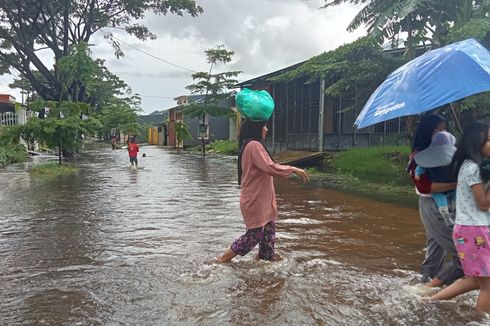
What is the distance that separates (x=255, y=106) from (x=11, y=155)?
1966cm

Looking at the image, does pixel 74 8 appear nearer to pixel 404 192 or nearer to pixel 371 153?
pixel 371 153

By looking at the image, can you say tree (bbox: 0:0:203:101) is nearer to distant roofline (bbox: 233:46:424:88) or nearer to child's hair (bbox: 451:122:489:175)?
distant roofline (bbox: 233:46:424:88)

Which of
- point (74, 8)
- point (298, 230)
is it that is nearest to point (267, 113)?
point (298, 230)

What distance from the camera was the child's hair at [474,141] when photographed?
3225 millimetres

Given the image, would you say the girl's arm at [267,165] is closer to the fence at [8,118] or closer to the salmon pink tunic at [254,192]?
the salmon pink tunic at [254,192]

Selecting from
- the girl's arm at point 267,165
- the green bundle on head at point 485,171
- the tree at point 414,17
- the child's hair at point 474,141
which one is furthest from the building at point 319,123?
the green bundle on head at point 485,171

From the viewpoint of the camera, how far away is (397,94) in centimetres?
387

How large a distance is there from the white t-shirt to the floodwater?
2.58 ft

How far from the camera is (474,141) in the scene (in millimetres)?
3238

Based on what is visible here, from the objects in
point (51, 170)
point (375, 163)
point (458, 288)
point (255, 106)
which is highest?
point (255, 106)

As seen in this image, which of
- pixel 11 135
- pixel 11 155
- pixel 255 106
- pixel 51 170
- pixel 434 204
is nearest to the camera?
pixel 434 204

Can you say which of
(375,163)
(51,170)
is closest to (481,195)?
(375,163)

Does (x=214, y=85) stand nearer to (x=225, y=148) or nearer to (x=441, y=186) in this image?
(x=225, y=148)

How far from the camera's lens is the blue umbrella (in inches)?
137
